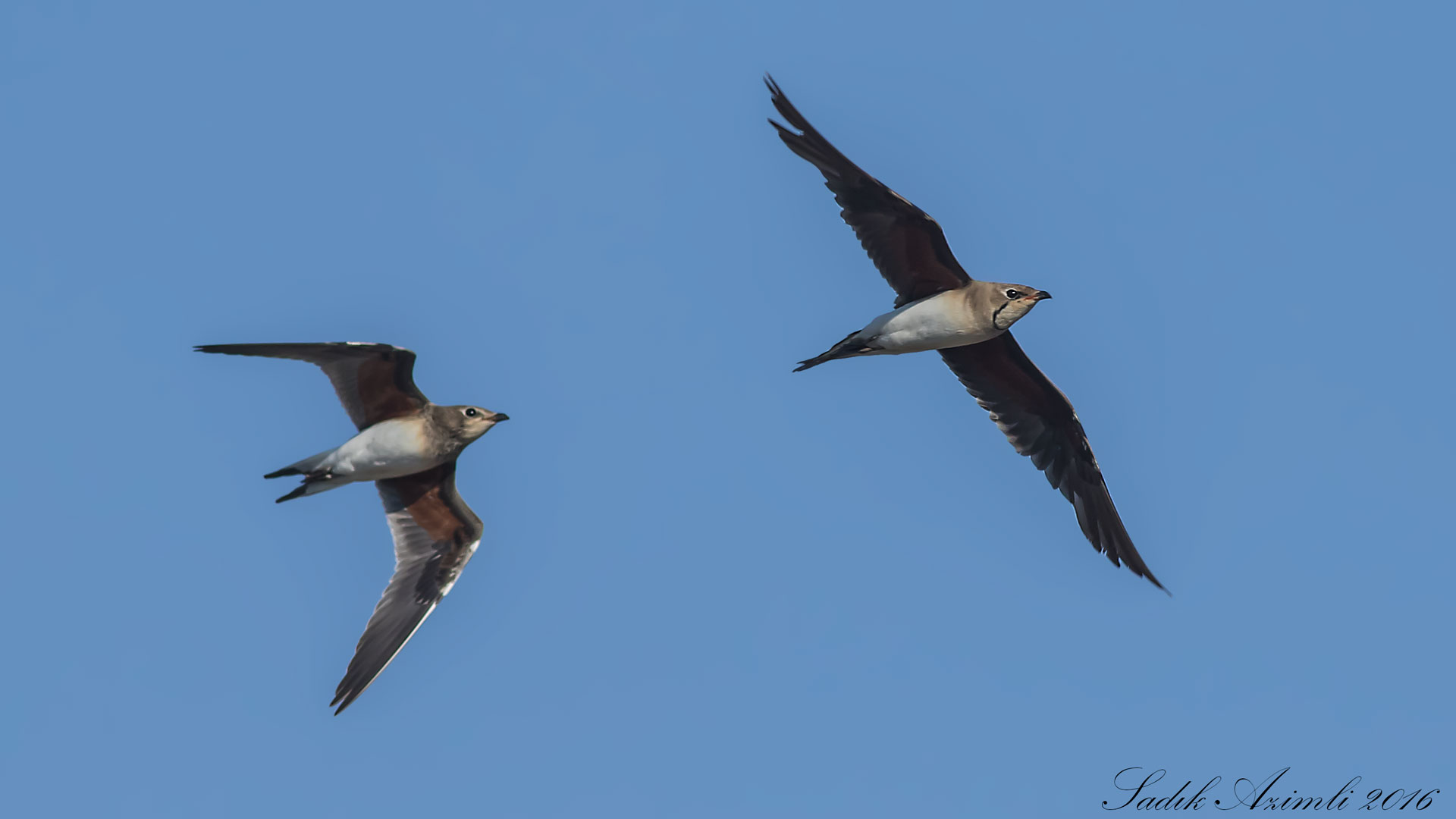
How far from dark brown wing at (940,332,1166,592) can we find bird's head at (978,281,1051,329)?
1963 millimetres

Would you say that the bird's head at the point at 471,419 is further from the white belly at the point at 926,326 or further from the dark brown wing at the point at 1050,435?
the dark brown wing at the point at 1050,435

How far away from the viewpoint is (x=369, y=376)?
63.8 ft

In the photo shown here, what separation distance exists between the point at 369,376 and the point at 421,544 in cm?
288

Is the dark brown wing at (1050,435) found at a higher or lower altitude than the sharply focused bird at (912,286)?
lower

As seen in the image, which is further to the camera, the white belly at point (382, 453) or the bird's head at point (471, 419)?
the bird's head at point (471, 419)

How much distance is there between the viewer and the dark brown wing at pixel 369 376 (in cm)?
1877

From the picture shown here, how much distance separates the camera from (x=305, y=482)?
19.5 meters

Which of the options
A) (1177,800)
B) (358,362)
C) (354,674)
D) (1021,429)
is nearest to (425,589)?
(354,674)

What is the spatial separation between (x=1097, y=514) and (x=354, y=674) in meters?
11.8

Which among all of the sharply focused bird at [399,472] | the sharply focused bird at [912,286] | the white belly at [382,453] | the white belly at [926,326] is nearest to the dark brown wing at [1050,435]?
the sharply focused bird at [912,286]

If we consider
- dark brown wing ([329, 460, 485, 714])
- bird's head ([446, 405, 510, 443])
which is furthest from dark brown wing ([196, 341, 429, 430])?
dark brown wing ([329, 460, 485, 714])

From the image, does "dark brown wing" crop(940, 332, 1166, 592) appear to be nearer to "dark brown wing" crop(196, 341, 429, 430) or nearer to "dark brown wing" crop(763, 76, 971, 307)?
"dark brown wing" crop(763, 76, 971, 307)

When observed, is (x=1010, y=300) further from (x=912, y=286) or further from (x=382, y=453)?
(x=382, y=453)

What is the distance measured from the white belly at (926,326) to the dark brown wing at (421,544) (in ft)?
20.8
